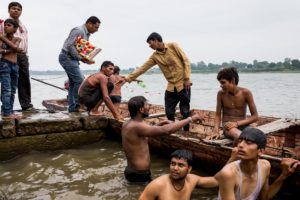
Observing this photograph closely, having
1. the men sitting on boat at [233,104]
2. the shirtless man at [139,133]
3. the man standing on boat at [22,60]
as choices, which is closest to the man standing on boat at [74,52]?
the man standing on boat at [22,60]

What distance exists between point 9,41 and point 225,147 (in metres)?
4.11

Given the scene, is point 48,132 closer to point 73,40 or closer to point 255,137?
point 73,40

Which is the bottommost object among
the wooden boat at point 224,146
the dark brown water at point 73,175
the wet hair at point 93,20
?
the dark brown water at point 73,175

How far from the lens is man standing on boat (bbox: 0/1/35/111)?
582 centimetres

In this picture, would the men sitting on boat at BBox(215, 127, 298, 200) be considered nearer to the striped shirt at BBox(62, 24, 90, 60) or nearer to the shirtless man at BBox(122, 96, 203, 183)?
the shirtless man at BBox(122, 96, 203, 183)

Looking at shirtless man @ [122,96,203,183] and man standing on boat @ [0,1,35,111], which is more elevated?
man standing on boat @ [0,1,35,111]

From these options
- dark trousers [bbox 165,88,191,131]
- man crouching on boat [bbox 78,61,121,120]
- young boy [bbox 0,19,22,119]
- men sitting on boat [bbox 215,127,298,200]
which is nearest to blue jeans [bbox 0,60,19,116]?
young boy [bbox 0,19,22,119]

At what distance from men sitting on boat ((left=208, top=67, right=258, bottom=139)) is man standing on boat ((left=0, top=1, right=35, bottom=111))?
4.00 metres

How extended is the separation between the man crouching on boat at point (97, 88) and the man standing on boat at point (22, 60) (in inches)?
54.2

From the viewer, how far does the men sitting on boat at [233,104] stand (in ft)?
13.8

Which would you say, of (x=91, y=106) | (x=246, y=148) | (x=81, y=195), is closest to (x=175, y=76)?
(x=91, y=106)

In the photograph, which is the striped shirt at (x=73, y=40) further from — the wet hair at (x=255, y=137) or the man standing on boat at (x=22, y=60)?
the wet hair at (x=255, y=137)

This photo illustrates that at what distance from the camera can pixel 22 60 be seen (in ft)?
21.4

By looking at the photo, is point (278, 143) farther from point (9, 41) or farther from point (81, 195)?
point (9, 41)
